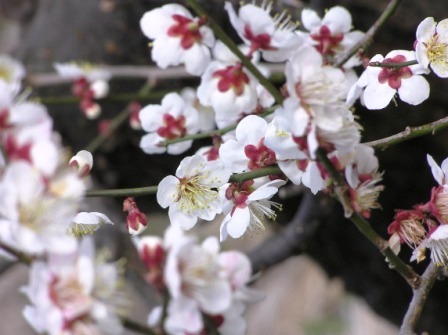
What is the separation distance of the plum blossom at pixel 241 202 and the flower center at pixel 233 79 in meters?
0.13

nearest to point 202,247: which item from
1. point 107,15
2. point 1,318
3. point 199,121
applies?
point 199,121

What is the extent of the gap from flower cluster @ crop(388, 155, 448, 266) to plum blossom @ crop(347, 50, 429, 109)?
111 mm

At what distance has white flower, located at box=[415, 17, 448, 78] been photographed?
34.9 inches

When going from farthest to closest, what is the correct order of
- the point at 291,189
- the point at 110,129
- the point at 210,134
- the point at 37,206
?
the point at 110,129 < the point at 291,189 < the point at 210,134 < the point at 37,206

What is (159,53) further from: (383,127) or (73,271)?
(383,127)

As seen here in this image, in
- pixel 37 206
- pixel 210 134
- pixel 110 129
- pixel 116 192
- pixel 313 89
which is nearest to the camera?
pixel 37 206

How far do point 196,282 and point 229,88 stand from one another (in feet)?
1.23

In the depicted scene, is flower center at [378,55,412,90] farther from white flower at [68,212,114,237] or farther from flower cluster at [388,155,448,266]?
white flower at [68,212,114,237]

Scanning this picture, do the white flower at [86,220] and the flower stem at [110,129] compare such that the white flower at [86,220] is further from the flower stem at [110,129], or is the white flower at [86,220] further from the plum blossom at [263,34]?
the flower stem at [110,129]

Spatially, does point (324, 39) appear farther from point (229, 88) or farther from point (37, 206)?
point (37, 206)

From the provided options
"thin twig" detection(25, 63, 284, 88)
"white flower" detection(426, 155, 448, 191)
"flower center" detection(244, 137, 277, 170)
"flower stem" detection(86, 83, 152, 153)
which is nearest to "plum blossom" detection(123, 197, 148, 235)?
"flower center" detection(244, 137, 277, 170)

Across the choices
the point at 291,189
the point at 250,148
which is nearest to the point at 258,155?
the point at 250,148

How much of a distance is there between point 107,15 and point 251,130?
39.8 inches

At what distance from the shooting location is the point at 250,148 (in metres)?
0.88
